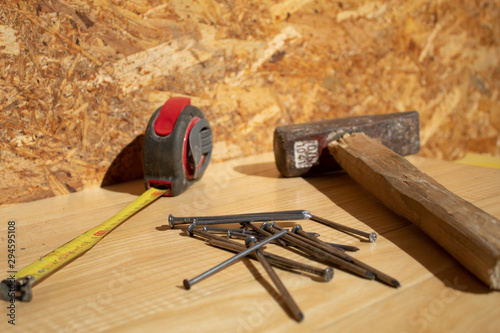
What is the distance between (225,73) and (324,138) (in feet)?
1.92

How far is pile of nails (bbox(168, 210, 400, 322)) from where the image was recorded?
82 cm

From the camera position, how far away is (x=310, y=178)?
1577mm

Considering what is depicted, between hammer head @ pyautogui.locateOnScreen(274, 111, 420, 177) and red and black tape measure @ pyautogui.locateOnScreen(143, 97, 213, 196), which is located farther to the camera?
hammer head @ pyautogui.locateOnScreen(274, 111, 420, 177)

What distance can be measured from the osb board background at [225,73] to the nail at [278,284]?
2.96 feet

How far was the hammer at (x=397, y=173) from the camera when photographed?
797 millimetres

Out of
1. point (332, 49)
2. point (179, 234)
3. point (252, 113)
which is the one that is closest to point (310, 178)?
point (252, 113)

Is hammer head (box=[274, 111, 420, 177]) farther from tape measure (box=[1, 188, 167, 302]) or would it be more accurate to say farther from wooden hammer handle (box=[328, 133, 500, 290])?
tape measure (box=[1, 188, 167, 302])

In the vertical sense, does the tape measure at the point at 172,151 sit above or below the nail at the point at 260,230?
above

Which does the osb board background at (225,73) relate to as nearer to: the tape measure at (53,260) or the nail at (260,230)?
the tape measure at (53,260)

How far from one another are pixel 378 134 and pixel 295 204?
20.1 inches

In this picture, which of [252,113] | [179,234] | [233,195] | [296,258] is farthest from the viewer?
[252,113]

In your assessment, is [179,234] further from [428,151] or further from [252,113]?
[428,151]

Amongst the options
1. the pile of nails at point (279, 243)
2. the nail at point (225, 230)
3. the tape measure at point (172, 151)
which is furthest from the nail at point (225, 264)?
the tape measure at point (172, 151)

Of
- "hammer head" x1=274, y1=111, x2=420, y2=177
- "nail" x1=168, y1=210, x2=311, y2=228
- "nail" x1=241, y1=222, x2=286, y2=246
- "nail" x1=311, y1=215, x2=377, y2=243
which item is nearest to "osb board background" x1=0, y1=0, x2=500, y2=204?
"hammer head" x1=274, y1=111, x2=420, y2=177
